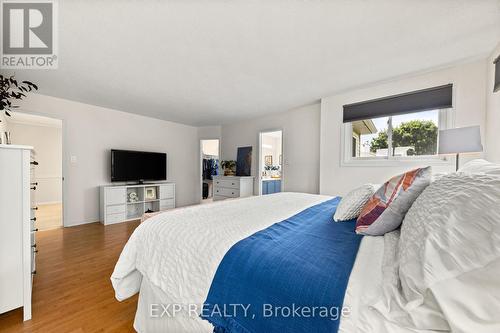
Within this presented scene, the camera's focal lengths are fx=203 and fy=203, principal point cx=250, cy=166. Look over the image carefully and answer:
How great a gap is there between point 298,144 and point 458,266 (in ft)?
11.7

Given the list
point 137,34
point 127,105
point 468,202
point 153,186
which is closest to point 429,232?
point 468,202

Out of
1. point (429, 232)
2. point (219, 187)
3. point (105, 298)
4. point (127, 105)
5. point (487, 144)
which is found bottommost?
point (105, 298)

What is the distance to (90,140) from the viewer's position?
3836 millimetres

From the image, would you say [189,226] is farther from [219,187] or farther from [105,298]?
[219,187]

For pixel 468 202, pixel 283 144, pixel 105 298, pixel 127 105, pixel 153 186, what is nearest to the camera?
pixel 468 202

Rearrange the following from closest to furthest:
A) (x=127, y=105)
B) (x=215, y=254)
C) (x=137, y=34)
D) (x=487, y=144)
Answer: (x=215, y=254) → (x=137, y=34) → (x=487, y=144) → (x=127, y=105)

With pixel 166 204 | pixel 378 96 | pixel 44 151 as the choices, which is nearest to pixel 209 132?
pixel 166 204

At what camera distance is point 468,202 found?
1.91 ft

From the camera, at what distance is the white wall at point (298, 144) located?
12.3 ft

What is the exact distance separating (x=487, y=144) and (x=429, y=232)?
2.59 meters

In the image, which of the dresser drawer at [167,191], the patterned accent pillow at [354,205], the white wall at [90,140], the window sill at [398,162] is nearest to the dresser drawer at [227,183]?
the dresser drawer at [167,191]

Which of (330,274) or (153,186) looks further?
(153,186)

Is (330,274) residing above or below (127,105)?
below

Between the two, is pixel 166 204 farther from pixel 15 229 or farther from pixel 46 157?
pixel 46 157
